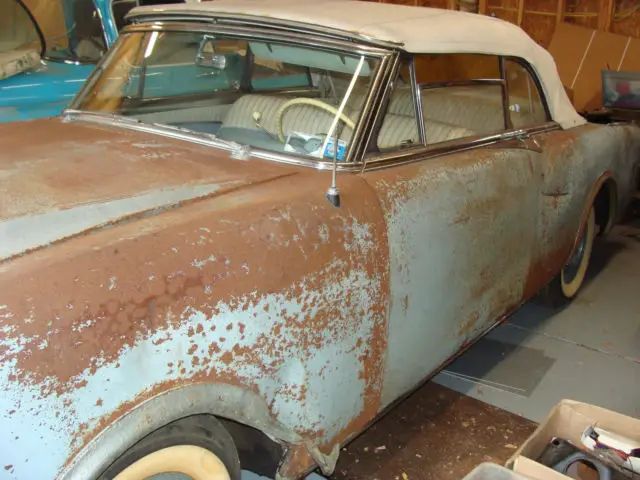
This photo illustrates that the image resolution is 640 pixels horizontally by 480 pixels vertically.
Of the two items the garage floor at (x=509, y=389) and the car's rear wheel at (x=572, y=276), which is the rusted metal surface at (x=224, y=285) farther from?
the car's rear wheel at (x=572, y=276)

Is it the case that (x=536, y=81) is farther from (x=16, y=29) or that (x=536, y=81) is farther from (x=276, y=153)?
(x=16, y=29)

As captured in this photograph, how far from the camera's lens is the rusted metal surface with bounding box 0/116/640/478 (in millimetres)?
1362

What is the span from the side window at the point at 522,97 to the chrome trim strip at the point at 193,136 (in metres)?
1.35

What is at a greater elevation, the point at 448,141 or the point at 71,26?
the point at 71,26

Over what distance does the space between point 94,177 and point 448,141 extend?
1.42 m

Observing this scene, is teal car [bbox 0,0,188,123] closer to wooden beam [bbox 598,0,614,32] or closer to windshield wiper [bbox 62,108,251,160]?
windshield wiper [bbox 62,108,251,160]

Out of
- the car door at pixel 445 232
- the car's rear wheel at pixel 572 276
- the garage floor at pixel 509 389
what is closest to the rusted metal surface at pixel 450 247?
the car door at pixel 445 232

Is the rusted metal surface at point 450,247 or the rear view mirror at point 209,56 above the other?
the rear view mirror at point 209,56

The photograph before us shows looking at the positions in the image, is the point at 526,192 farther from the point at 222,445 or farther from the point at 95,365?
the point at 95,365

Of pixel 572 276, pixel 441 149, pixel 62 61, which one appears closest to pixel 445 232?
pixel 441 149

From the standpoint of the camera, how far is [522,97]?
3.36 metres

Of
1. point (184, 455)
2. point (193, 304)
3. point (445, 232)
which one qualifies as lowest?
point (184, 455)

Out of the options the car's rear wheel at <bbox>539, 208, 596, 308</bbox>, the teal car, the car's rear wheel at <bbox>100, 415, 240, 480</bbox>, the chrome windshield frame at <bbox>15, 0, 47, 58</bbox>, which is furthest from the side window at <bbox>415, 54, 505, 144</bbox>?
the chrome windshield frame at <bbox>15, 0, 47, 58</bbox>

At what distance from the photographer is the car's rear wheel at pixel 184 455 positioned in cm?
151
